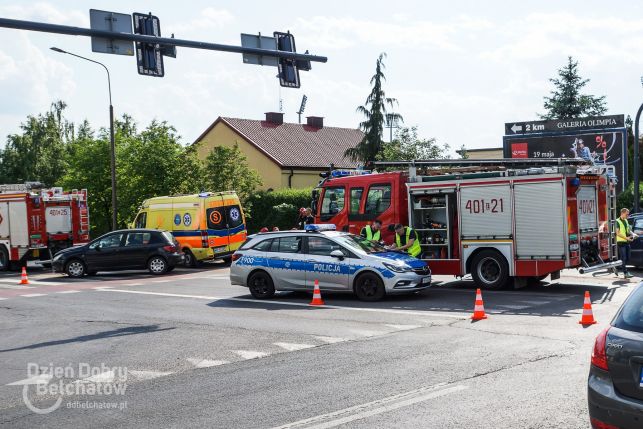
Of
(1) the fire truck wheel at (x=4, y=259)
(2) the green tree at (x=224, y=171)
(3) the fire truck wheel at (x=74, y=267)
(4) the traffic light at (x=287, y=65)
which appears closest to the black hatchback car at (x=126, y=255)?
(3) the fire truck wheel at (x=74, y=267)

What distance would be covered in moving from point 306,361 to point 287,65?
376 inches

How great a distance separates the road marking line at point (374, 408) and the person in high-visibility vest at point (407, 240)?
9.39 m

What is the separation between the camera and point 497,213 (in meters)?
16.9

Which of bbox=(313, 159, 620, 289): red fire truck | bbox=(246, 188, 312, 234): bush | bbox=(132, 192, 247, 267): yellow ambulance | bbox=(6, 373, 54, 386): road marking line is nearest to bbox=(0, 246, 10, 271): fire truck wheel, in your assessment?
bbox=(132, 192, 247, 267): yellow ambulance

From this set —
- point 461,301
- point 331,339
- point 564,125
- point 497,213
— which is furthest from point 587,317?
point 564,125

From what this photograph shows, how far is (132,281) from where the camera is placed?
928 inches

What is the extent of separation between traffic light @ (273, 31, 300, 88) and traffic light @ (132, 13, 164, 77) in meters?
2.80

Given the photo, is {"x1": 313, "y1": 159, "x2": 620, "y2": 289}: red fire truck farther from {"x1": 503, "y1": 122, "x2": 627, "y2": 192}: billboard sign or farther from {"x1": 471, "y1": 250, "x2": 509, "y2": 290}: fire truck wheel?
{"x1": 503, "y1": 122, "x2": 627, "y2": 192}: billboard sign

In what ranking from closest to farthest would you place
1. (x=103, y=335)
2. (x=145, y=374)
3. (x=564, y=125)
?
(x=145, y=374) < (x=103, y=335) < (x=564, y=125)

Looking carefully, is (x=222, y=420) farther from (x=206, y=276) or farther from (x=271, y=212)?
(x=271, y=212)

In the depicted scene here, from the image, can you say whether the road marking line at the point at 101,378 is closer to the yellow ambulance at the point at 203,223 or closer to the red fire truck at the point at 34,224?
the yellow ambulance at the point at 203,223

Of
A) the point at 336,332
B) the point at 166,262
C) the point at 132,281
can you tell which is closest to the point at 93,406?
the point at 336,332

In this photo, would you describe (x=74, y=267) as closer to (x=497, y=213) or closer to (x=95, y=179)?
(x=497, y=213)

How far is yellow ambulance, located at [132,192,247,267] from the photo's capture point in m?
27.3
